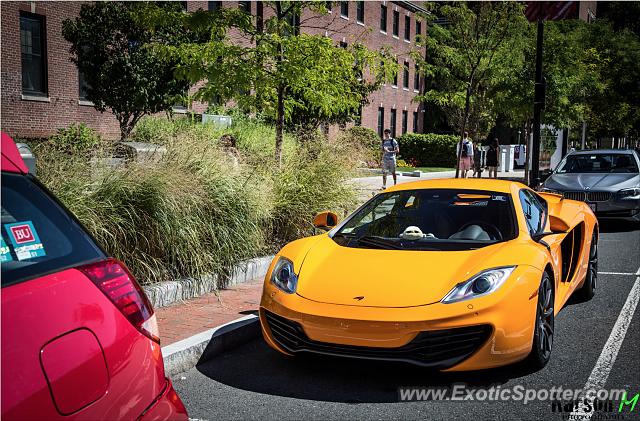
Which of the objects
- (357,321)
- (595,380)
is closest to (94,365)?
(357,321)

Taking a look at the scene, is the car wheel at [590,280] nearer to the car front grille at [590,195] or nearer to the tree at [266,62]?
the tree at [266,62]

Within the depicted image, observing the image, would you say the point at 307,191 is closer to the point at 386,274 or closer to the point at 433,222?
the point at 433,222

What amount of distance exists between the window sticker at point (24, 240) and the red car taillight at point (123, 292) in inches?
5.7

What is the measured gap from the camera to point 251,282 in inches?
303

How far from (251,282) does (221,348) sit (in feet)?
7.58

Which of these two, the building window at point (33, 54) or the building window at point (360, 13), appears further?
the building window at point (360, 13)

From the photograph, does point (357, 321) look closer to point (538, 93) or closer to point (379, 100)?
point (538, 93)

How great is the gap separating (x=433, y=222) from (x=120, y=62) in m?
15.6

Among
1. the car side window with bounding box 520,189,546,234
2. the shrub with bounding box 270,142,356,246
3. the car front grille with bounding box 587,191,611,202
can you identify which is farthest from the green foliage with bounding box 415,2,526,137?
the car side window with bounding box 520,189,546,234

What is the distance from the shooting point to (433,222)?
5992 mm

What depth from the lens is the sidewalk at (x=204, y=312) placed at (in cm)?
559

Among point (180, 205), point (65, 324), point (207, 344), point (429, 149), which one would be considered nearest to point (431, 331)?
point (207, 344)

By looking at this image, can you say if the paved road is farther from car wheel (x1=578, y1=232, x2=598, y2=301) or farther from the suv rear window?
the suv rear window

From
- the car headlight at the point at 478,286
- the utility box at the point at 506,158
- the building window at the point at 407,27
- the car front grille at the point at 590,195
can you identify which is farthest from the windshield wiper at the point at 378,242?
the building window at the point at 407,27
